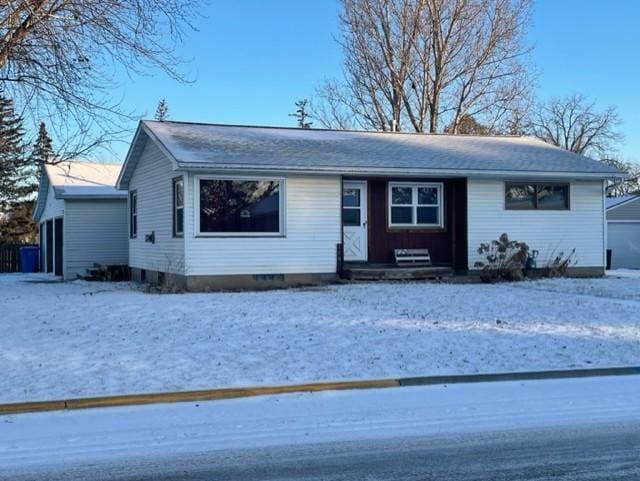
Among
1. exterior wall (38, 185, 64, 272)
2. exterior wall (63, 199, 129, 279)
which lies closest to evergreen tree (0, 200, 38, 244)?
exterior wall (38, 185, 64, 272)

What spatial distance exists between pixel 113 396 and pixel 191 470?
2.11m

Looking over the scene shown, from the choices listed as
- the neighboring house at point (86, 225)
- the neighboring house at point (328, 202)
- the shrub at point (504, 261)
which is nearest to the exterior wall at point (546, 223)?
the neighboring house at point (328, 202)

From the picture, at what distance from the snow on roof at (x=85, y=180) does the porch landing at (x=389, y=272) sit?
10.4 meters

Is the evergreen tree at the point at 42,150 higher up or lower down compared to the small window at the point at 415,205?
higher up

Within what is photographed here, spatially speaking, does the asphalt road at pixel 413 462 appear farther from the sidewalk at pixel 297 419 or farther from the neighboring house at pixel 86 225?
the neighboring house at pixel 86 225

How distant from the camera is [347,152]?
63.2 feet

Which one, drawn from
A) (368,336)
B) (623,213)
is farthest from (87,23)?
(623,213)

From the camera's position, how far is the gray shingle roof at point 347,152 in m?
17.2

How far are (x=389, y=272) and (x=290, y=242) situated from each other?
2682 mm

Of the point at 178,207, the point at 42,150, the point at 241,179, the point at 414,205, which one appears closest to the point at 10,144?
the point at 42,150

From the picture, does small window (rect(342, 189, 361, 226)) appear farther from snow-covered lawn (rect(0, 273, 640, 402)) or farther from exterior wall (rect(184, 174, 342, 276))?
snow-covered lawn (rect(0, 273, 640, 402))

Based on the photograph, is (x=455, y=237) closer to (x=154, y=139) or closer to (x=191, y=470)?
(x=154, y=139)

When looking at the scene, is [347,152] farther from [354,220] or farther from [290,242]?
[290,242]

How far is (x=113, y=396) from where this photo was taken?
721 cm
